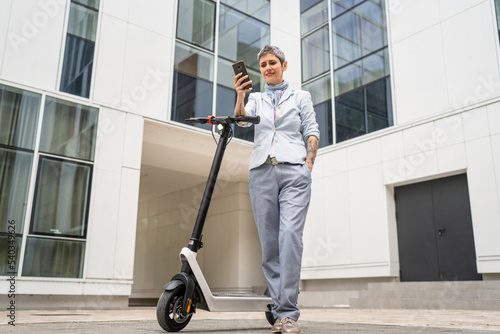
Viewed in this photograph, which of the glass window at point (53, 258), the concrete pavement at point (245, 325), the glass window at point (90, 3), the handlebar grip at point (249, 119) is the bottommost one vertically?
the concrete pavement at point (245, 325)

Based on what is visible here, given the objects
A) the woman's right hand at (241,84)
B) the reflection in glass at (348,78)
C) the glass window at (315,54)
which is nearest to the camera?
the woman's right hand at (241,84)

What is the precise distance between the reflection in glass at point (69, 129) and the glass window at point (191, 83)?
5.95ft

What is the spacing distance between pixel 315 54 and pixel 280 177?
9.57m

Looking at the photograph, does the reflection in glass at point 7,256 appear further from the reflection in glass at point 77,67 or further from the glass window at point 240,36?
the glass window at point 240,36

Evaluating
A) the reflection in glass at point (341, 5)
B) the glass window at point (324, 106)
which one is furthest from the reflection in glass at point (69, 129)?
the reflection in glass at point (341, 5)

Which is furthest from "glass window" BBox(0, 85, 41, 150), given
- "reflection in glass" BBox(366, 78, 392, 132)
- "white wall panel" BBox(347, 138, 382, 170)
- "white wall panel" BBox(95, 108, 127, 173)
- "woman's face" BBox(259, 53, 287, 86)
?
"reflection in glass" BBox(366, 78, 392, 132)

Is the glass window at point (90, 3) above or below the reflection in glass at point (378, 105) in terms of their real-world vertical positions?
above

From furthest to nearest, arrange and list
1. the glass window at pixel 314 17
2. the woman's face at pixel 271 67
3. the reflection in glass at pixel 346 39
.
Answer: the glass window at pixel 314 17, the reflection in glass at pixel 346 39, the woman's face at pixel 271 67

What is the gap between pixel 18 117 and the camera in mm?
7160

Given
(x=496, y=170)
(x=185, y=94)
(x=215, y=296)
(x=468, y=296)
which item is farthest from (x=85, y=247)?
(x=496, y=170)

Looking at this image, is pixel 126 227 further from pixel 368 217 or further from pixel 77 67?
pixel 368 217

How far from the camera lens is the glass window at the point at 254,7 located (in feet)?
35.2

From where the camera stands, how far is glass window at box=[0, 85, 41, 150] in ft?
23.0

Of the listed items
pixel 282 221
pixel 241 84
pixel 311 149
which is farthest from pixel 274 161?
pixel 241 84
